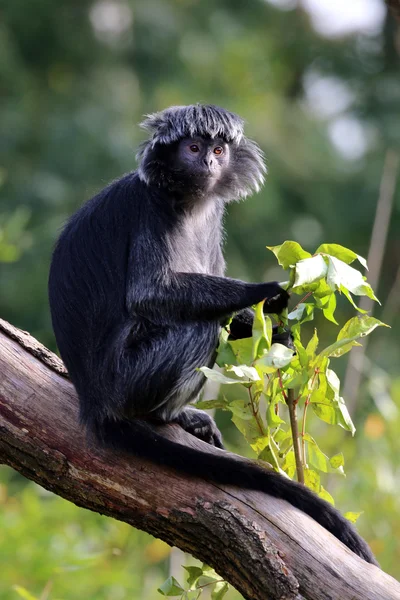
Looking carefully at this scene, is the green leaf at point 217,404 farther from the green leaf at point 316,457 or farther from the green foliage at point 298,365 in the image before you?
the green leaf at point 316,457

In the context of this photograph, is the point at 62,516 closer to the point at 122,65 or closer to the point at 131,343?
the point at 131,343

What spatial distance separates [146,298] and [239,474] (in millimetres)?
831

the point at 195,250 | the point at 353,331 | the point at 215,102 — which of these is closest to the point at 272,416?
the point at 353,331

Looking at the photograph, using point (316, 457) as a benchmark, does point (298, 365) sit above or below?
above

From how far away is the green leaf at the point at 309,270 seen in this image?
2.98 m

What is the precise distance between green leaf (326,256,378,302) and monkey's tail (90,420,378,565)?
29.2 inches

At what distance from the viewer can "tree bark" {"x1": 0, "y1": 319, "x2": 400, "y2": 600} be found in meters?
2.95

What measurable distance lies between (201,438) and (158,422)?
282mm

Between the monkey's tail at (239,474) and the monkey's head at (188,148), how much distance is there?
118 centimetres

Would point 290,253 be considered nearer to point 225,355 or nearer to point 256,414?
point 225,355

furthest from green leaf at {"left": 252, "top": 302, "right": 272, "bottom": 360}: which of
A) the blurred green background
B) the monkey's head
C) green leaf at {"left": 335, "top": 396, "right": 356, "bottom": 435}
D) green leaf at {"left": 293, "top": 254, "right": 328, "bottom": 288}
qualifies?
the blurred green background

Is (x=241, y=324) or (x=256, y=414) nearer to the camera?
(x=256, y=414)

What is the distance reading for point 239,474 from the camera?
10.5 ft

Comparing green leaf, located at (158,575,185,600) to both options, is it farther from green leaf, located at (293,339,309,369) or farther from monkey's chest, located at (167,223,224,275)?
monkey's chest, located at (167,223,224,275)
